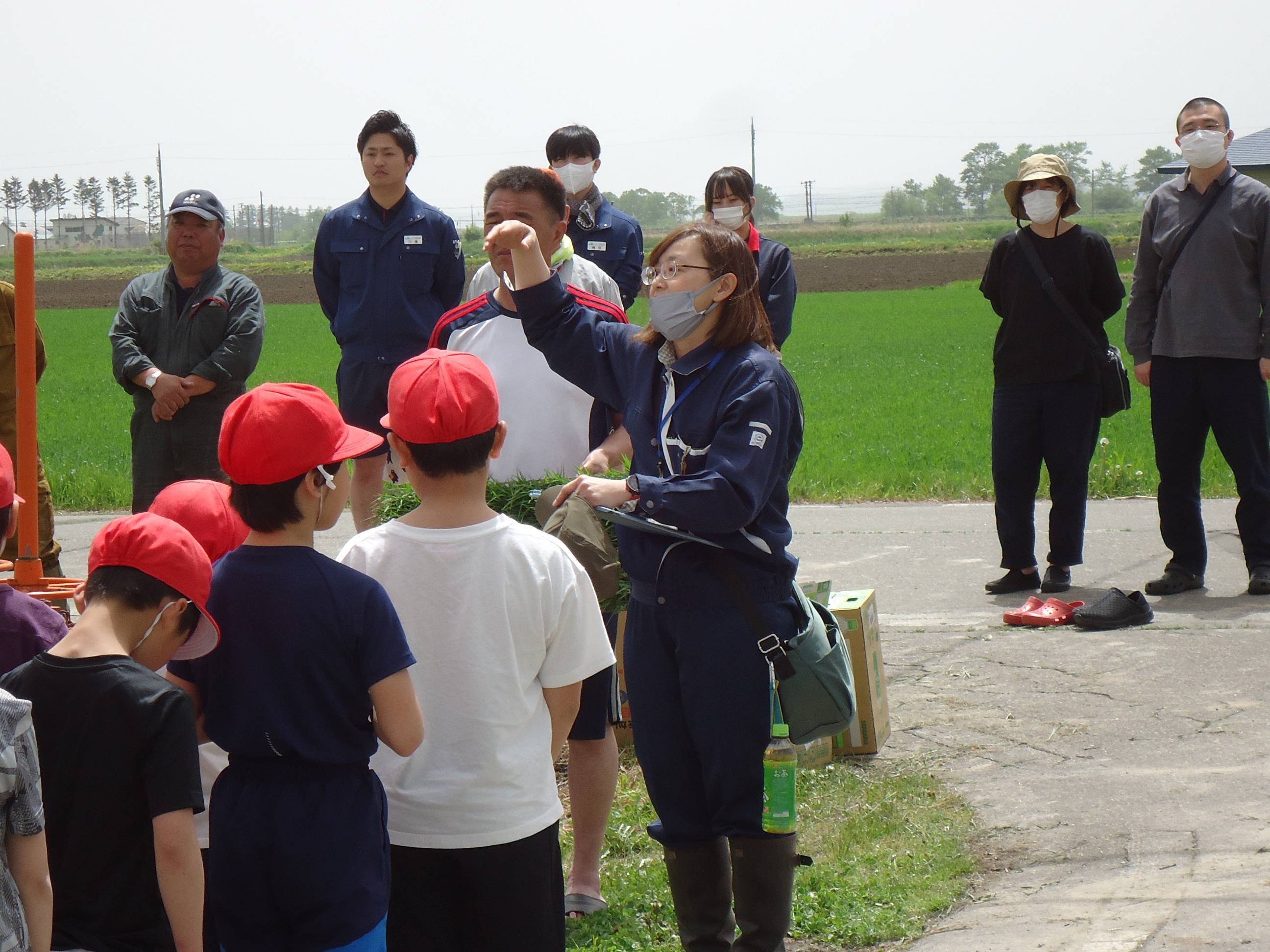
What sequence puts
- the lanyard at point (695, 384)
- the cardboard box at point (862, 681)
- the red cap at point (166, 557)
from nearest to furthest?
the red cap at point (166, 557) < the lanyard at point (695, 384) < the cardboard box at point (862, 681)

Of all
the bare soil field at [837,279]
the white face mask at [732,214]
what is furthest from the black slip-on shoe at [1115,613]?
the bare soil field at [837,279]

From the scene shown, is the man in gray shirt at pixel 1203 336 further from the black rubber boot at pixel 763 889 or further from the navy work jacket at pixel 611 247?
the black rubber boot at pixel 763 889

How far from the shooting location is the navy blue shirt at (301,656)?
2.46 m

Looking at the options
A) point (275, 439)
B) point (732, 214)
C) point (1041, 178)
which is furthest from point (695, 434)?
point (1041, 178)

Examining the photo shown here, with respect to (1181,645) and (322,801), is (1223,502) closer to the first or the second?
(1181,645)

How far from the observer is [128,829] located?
2.30 m

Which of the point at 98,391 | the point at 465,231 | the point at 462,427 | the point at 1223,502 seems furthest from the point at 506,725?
the point at 465,231

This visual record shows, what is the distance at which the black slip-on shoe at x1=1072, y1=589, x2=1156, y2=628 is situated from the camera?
656cm

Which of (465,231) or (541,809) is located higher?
(465,231)

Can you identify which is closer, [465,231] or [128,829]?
[128,829]

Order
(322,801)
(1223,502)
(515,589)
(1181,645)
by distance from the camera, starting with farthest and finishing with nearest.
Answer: (1223,502) < (1181,645) < (515,589) < (322,801)

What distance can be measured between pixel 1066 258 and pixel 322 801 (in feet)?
19.5

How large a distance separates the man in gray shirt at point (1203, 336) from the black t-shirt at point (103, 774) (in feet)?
20.0

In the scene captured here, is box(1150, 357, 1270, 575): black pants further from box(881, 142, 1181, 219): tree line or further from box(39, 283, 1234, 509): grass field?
box(881, 142, 1181, 219): tree line
